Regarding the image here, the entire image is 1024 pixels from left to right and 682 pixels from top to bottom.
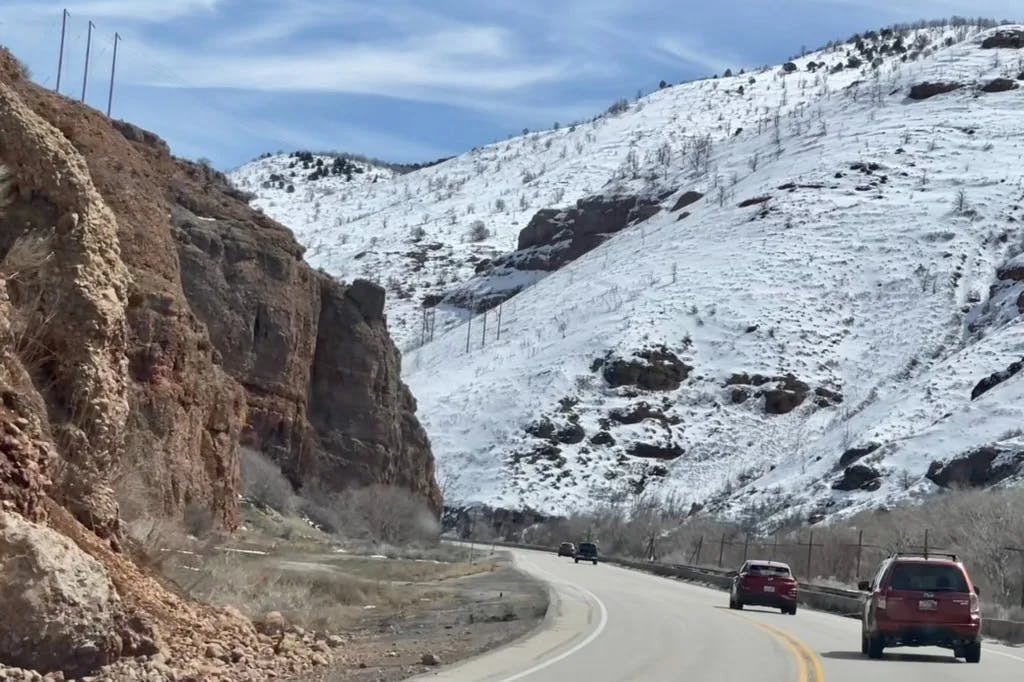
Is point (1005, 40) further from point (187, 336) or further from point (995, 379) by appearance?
point (187, 336)

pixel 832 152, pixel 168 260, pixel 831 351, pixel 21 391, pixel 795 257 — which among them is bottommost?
pixel 21 391

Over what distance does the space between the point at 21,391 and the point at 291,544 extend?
3551 centimetres

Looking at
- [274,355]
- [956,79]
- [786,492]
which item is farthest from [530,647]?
[956,79]

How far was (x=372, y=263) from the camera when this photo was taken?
200m

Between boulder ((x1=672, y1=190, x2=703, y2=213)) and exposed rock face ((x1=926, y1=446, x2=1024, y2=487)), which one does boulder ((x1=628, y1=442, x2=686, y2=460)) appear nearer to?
exposed rock face ((x1=926, y1=446, x2=1024, y2=487))

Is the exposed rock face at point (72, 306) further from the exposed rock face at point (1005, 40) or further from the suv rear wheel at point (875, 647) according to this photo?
the exposed rock face at point (1005, 40)

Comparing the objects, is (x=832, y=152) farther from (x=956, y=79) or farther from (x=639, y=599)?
(x=639, y=599)

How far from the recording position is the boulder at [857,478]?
83.4m

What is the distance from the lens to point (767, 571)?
37.4 meters

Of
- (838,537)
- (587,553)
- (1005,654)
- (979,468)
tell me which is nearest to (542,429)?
(587,553)

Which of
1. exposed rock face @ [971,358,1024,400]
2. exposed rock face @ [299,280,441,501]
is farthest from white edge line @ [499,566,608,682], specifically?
exposed rock face @ [971,358,1024,400]

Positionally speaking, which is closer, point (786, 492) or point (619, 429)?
point (786, 492)

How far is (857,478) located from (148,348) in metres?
60.2

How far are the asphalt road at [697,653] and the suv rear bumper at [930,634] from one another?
1.05ft
